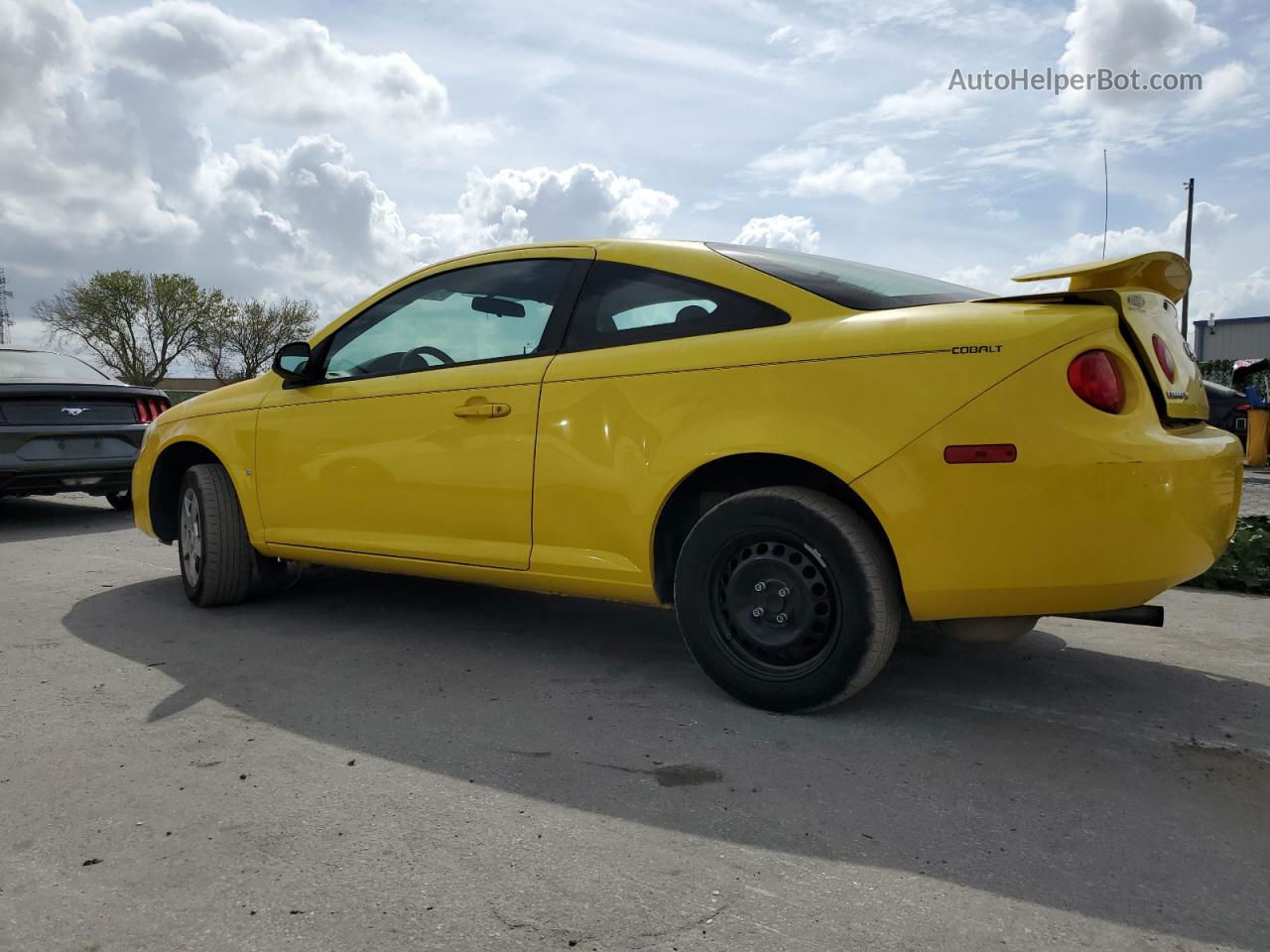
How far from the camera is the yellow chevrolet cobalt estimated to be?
265 centimetres

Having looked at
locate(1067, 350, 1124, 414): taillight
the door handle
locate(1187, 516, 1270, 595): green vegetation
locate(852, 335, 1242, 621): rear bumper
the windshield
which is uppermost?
the windshield

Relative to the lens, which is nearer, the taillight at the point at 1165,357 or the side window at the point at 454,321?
the taillight at the point at 1165,357

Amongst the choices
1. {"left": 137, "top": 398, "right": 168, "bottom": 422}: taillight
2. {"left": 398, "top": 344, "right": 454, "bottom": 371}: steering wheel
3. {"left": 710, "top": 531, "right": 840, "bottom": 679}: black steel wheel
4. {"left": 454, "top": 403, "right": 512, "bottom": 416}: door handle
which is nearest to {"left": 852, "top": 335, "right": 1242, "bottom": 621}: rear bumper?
{"left": 710, "top": 531, "right": 840, "bottom": 679}: black steel wheel

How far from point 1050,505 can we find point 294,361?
126 inches

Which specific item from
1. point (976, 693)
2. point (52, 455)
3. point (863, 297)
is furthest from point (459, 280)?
point (52, 455)

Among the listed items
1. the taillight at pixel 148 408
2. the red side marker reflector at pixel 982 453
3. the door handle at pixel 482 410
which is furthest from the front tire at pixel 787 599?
the taillight at pixel 148 408

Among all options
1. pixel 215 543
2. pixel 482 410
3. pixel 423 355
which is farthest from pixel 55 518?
pixel 482 410

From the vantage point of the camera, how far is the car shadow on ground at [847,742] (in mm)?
2184

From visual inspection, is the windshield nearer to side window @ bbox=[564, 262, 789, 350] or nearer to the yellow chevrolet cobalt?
the yellow chevrolet cobalt

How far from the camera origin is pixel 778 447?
2939 millimetres

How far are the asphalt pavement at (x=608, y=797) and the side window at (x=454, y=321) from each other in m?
1.17

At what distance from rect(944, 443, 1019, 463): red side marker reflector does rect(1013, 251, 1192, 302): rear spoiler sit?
1.66 feet

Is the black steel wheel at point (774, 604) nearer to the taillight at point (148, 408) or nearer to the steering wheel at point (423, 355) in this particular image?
the steering wheel at point (423, 355)

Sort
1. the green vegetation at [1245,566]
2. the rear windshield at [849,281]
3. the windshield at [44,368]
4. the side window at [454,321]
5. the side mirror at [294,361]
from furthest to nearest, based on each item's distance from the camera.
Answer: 1. the windshield at [44,368]
2. the green vegetation at [1245,566]
3. the side mirror at [294,361]
4. the side window at [454,321]
5. the rear windshield at [849,281]
